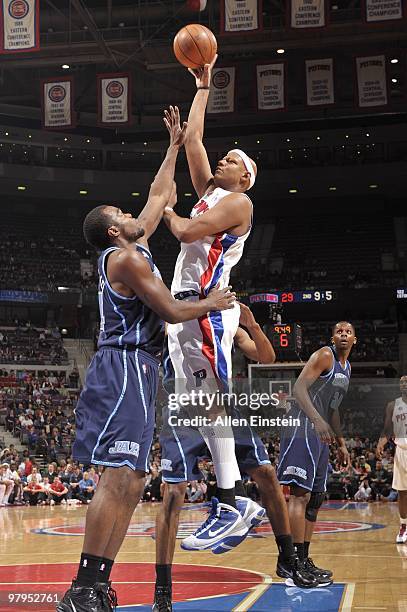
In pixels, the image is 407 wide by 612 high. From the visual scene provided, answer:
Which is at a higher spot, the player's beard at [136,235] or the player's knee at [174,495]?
the player's beard at [136,235]

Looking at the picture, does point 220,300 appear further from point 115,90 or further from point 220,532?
point 115,90

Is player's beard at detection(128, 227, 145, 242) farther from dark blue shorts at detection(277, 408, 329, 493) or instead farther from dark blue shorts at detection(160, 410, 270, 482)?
dark blue shorts at detection(277, 408, 329, 493)

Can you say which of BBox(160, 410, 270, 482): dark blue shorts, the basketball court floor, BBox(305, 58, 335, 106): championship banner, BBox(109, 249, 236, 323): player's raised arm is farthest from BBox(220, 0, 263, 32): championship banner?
BBox(109, 249, 236, 323): player's raised arm

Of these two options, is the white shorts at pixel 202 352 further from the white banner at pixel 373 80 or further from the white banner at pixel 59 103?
the white banner at pixel 59 103

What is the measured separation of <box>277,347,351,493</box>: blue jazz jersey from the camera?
22.3 ft

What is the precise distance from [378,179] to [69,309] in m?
13.7

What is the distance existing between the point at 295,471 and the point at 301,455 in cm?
14

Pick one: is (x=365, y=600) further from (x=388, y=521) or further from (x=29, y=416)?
(x=29, y=416)

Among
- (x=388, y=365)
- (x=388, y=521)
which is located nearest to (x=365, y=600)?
(x=388, y=521)

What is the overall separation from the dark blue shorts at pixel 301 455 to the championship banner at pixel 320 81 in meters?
13.4

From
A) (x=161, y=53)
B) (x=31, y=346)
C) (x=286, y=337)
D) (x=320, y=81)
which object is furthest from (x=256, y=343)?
(x=31, y=346)

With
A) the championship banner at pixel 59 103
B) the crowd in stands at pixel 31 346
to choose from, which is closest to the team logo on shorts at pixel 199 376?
the championship banner at pixel 59 103

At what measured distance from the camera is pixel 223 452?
4715 mm

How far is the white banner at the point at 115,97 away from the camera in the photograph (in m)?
20.2
